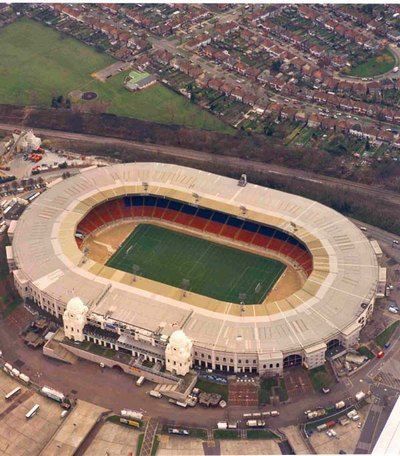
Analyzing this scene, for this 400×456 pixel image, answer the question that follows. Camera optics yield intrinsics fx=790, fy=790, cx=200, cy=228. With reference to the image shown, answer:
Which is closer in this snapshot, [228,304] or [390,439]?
[390,439]

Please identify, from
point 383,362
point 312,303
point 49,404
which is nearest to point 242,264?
point 312,303

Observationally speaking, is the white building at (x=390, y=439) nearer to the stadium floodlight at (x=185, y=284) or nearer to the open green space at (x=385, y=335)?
the open green space at (x=385, y=335)

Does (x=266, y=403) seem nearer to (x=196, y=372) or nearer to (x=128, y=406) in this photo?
(x=196, y=372)

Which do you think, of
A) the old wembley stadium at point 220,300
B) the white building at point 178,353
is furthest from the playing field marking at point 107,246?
the white building at point 178,353

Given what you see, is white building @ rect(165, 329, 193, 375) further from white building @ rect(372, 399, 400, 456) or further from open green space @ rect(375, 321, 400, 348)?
open green space @ rect(375, 321, 400, 348)

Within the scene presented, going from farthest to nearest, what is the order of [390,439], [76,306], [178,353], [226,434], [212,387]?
[76,306] < [212,387] < [178,353] < [226,434] < [390,439]

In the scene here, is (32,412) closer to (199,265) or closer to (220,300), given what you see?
(220,300)

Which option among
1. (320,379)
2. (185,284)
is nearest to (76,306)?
(185,284)
